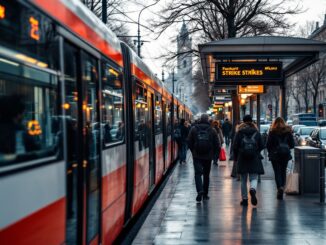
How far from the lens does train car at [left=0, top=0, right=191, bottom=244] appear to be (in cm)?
392

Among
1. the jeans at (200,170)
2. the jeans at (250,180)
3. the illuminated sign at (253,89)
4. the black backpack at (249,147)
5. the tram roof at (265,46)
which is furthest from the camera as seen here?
the illuminated sign at (253,89)

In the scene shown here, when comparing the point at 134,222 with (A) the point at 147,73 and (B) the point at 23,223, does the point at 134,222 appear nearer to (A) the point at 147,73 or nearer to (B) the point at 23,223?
(A) the point at 147,73

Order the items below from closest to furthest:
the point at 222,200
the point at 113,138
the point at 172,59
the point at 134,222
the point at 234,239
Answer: the point at 113,138
the point at 234,239
the point at 134,222
the point at 222,200
the point at 172,59

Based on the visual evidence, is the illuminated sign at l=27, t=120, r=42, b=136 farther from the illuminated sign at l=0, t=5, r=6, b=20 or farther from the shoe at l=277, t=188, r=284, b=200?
the shoe at l=277, t=188, r=284, b=200

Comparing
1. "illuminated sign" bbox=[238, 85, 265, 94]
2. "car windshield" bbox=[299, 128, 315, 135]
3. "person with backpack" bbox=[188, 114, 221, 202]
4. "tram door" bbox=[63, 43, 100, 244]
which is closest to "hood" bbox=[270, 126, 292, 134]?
"person with backpack" bbox=[188, 114, 221, 202]

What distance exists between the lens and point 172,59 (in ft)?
110

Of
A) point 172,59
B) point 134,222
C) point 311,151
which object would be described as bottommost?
point 134,222

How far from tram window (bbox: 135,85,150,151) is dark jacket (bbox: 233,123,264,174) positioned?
176cm

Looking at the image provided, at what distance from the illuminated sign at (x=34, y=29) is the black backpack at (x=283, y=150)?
28.6 ft

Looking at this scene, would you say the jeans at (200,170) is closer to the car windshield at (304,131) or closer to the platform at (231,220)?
the platform at (231,220)

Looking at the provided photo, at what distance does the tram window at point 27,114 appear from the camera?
12.6ft

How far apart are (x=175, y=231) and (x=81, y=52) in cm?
398

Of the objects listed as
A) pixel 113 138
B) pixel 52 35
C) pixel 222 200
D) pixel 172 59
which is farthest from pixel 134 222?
pixel 172 59

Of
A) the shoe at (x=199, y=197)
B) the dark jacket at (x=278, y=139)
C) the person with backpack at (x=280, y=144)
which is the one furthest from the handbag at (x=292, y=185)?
the shoe at (x=199, y=197)
